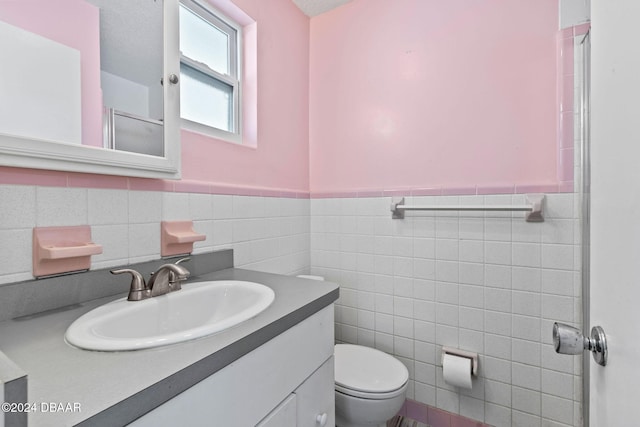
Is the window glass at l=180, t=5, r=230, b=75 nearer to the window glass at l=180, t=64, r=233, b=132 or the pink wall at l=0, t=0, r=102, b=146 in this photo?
the window glass at l=180, t=64, r=233, b=132

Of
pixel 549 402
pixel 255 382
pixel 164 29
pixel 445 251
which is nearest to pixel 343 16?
pixel 164 29

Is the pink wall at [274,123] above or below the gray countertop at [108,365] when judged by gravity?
above

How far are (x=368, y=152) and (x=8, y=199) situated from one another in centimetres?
147

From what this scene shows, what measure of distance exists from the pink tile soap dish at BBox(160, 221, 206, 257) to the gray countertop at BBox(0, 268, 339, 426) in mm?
308

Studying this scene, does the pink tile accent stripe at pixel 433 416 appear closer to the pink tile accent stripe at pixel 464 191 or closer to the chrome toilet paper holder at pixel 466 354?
the chrome toilet paper holder at pixel 466 354

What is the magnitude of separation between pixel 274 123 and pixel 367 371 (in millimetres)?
1351

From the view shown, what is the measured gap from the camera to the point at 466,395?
1.43 m

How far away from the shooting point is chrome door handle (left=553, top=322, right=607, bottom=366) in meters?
0.47

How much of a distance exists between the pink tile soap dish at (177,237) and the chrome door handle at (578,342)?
3.46ft

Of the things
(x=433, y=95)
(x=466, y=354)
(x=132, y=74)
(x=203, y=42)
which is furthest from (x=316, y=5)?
(x=466, y=354)

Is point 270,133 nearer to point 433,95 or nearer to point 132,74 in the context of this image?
point 132,74

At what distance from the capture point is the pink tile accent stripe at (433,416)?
1428 millimetres

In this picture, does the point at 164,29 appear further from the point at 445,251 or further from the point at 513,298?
the point at 513,298

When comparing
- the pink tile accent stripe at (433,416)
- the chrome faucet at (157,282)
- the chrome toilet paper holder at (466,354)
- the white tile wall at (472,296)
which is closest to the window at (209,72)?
the chrome faucet at (157,282)
